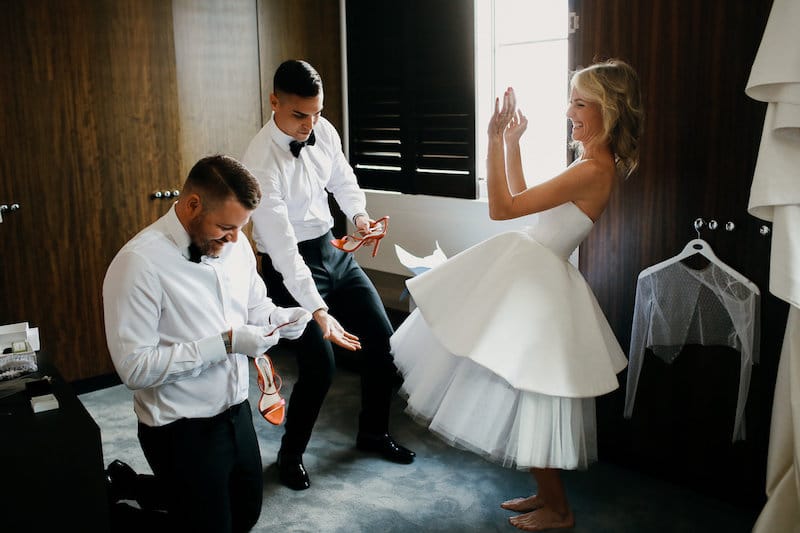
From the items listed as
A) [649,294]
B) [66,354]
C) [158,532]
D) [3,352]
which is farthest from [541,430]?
[66,354]

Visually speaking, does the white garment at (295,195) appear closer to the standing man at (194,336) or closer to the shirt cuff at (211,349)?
the standing man at (194,336)

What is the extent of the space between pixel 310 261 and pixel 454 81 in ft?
4.37

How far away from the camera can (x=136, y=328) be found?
1947 mm

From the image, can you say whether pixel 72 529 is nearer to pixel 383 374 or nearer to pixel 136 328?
pixel 136 328

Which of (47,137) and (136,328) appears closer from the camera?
(136,328)

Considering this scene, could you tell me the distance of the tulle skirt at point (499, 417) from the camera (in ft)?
7.53

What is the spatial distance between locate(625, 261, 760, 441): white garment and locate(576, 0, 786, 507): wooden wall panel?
5 centimetres

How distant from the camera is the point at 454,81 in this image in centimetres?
376

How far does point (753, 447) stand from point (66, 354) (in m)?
2.98

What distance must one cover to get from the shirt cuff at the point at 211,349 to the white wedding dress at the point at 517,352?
0.70 m

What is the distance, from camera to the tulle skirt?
2295 mm

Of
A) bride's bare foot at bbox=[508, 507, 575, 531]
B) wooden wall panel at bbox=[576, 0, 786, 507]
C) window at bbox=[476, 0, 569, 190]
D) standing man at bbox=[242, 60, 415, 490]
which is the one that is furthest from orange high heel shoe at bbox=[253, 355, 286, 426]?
window at bbox=[476, 0, 569, 190]

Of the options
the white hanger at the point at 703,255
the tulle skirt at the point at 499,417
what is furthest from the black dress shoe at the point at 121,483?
the white hanger at the point at 703,255

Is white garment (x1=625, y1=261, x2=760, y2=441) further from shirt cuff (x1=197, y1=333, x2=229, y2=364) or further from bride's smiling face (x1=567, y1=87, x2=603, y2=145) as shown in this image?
shirt cuff (x1=197, y1=333, x2=229, y2=364)
